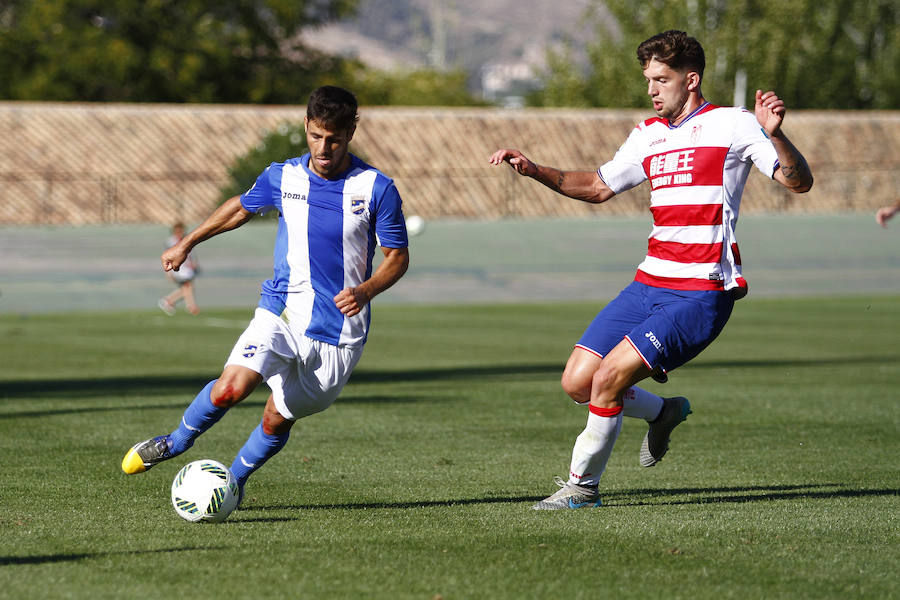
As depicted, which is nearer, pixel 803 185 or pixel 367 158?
pixel 803 185

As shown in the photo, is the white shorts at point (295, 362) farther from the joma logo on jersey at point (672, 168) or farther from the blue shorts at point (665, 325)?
the joma logo on jersey at point (672, 168)

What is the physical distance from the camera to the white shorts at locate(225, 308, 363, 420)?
667cm

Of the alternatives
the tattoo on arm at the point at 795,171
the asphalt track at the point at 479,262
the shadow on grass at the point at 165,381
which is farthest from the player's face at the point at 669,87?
the asphalt track at the point at 479,262

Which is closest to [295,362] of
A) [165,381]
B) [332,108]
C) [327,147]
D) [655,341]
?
[327,147]

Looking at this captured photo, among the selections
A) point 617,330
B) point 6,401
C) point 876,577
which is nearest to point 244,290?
point 6,401

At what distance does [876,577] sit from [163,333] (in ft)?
54.0

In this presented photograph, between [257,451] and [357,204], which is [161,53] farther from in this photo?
[357,204]

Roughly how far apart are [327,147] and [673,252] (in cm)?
184

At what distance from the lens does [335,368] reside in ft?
22.3

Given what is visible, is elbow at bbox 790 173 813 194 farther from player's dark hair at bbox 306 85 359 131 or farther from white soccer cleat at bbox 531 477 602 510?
player's dark hair at bbox 306 85 359 131

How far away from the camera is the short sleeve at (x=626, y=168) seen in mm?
7266

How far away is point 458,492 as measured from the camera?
7559mm

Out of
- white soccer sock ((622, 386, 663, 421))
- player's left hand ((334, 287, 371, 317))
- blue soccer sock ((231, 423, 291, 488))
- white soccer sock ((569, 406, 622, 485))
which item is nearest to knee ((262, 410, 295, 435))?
blue soccer sock ((231, 423, 291, 488))

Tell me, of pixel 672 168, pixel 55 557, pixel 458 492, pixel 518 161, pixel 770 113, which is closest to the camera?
pixel 55 557
